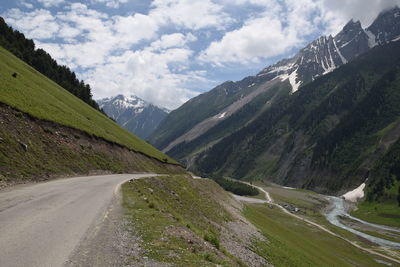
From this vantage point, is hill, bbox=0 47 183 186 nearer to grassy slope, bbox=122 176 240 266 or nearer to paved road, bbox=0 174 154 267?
paved road, bbox=0 174 154 267

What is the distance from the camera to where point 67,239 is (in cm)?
1529

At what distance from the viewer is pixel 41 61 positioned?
11469 cm

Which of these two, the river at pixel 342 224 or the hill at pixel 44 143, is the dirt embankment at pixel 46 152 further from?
the river at pixel 342 224

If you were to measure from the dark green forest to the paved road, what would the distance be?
92.5m

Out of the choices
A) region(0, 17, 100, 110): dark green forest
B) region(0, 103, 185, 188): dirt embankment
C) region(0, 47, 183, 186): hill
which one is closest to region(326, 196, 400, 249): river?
region(0, 47, 183, 186): hill

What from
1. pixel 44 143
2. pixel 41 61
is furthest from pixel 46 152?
pixel 41 61

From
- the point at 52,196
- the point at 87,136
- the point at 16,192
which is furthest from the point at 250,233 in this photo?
the point at 87,136

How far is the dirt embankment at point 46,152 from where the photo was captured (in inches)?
1294

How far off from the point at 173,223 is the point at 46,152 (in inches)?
1040

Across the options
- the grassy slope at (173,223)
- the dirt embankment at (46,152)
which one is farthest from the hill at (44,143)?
the grassy slope at (173,223)

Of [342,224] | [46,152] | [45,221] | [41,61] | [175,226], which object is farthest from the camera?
[342,224]

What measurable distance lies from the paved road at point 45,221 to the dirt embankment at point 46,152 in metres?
5.45

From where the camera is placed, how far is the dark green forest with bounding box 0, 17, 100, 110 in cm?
10784

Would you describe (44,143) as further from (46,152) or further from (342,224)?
(342,224)
